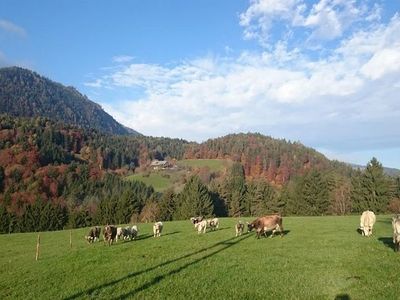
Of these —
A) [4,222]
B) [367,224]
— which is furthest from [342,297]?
[4,222]

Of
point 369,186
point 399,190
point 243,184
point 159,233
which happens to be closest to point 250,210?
point 243,184

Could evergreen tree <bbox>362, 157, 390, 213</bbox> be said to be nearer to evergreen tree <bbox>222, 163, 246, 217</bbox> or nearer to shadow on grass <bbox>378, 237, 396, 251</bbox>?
evergreen tree <bbox>222, 163, 246, 217</bbox>

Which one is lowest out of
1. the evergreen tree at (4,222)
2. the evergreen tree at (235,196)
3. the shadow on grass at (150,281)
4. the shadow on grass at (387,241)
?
the evergreen tree at (4,222)

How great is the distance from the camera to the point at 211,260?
22.8 m

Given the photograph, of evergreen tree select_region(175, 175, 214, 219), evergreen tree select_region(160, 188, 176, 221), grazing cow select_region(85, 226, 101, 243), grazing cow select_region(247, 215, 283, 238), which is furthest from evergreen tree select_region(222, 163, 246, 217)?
grazing cow select_region(247, 215, 283, 238)

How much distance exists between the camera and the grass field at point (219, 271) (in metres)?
16.1

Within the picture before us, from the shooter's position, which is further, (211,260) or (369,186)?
(369,186)

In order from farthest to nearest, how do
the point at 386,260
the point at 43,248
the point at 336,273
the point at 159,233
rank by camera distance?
the point at 159,233
the point at 43,248
the point at 386,260
the point at 336,273

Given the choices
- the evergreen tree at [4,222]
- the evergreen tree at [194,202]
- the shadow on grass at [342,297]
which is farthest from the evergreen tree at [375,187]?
the shadow on grass at [342,297]

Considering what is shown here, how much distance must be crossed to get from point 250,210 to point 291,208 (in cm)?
1298

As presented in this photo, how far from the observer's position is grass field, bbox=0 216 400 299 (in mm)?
16062

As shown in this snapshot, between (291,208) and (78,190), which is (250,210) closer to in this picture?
(291,208)

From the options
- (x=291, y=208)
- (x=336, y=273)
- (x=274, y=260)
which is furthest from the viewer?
(x=291, y=208)

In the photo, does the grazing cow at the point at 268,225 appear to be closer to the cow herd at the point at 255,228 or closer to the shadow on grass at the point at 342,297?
the cow herd at the point at 255,228
